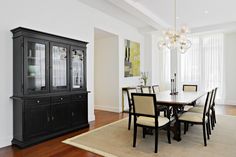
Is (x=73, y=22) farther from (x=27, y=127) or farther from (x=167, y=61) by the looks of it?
(x=167, y=61)

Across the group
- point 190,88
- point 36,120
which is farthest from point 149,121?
point 190,88

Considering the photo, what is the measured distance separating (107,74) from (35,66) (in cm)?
335

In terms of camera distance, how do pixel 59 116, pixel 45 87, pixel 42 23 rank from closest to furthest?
pixel 45 87
pixel 59 116
pixel 42 23

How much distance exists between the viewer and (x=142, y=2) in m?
4.86

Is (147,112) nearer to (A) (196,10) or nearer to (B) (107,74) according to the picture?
(B) (107,74)

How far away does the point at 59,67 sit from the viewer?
3.92m

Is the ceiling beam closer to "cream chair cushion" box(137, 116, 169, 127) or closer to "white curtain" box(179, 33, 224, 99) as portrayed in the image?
"white curtain" box(179, 33, 224, 99)

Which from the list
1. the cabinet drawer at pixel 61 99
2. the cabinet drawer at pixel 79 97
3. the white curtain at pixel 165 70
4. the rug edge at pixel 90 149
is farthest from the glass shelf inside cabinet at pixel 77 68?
the white curtain at pixel 165 70

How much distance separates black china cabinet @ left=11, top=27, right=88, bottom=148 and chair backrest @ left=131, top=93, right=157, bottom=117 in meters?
1.64

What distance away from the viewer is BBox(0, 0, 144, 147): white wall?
3248 millimetres

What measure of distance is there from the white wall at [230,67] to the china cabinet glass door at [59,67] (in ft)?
22.5

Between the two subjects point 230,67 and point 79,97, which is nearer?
point 79,97

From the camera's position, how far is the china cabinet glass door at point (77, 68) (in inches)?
166

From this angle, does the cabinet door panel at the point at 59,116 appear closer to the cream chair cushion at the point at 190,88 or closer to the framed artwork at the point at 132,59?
the framed artwork at the point at 132,59
